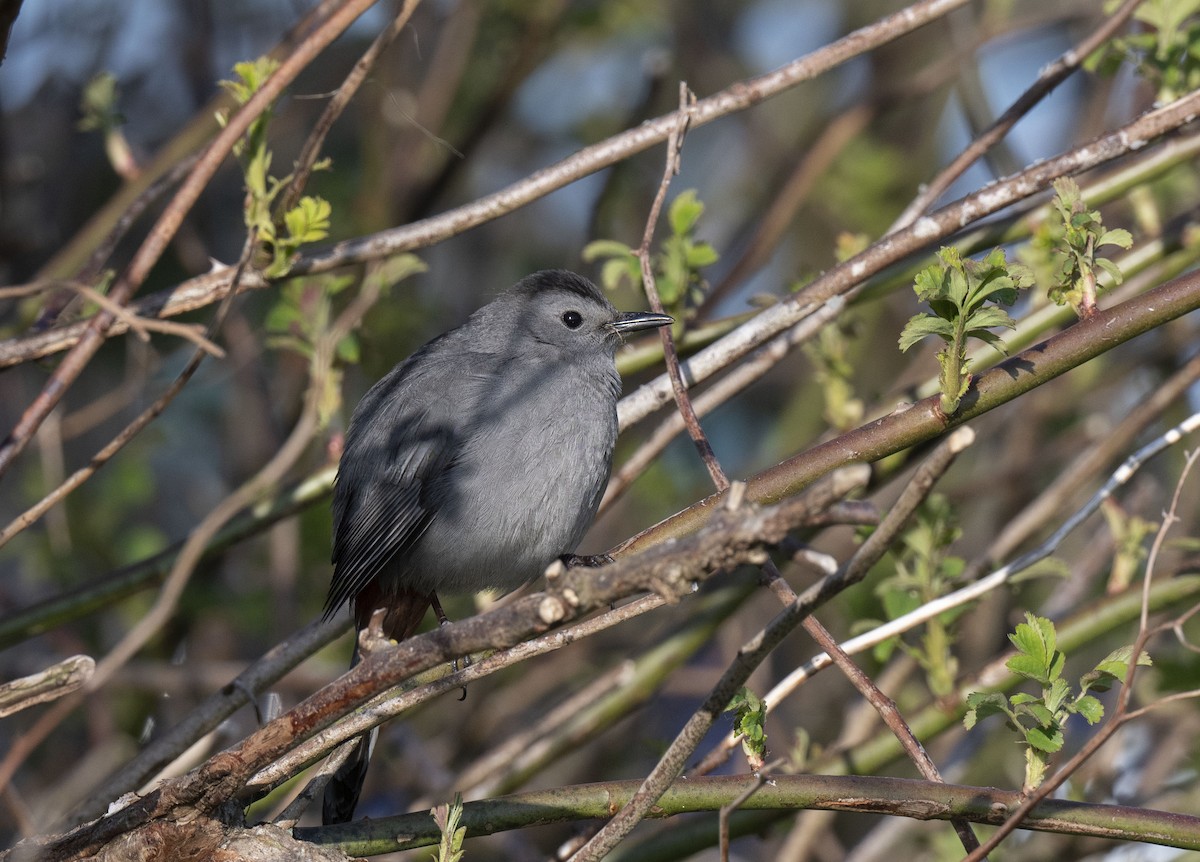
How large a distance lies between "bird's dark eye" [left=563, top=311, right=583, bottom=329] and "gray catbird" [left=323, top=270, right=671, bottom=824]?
0.54 feet

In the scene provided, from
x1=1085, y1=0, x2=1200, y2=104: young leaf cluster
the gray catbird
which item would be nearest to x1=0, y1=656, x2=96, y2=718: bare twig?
the gray catbird

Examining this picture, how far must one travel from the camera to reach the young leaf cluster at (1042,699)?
2.47m

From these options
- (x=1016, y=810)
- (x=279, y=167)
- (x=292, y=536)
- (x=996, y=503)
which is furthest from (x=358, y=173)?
(x=1016, y=810)

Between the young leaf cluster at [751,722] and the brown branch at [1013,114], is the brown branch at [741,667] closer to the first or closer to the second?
the young leaf cluster at [751,722]

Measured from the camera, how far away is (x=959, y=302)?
96.2 inches

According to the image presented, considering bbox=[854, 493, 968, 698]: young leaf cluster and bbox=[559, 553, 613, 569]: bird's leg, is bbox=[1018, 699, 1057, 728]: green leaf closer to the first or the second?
bbox=[854, 493, 968, 698]: young leaf cluster

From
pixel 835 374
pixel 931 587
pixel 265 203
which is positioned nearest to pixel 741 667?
→ pixel 931 587

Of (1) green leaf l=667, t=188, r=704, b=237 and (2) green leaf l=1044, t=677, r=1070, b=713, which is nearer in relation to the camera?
(2) green leaf l=1044, t=677, r=1070, b=713

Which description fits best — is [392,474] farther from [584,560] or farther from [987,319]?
[987,319]

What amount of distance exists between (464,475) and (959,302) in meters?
1.86

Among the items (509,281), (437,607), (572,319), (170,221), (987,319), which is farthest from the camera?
(509,281)

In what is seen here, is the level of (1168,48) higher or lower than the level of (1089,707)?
higher

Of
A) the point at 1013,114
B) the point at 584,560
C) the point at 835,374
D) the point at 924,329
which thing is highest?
the point at 1013,114

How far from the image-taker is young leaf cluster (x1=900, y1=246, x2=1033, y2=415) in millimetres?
2436
